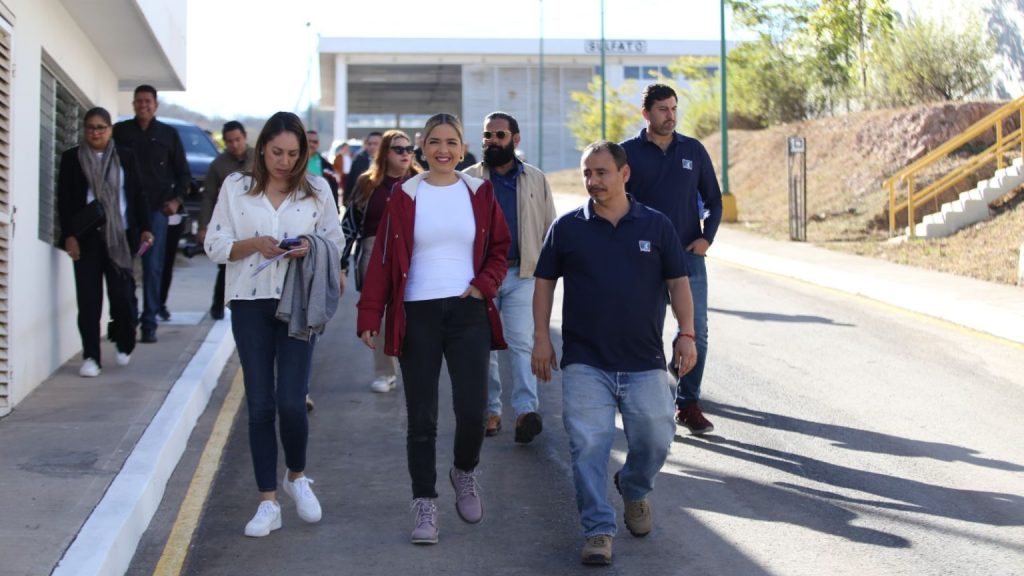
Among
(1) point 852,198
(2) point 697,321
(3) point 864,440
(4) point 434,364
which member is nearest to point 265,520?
(4) point 434,364

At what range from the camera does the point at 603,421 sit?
591cm

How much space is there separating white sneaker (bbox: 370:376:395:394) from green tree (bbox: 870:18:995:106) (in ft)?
65.7

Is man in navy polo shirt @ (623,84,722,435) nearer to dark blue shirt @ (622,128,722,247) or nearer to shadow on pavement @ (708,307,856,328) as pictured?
dark blue shirt @ (622,128,722,247)

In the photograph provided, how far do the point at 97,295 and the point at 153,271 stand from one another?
191 centimetres

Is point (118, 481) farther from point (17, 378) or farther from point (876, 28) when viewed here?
point (876, 28)

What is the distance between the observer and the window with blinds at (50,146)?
1089 centimetres

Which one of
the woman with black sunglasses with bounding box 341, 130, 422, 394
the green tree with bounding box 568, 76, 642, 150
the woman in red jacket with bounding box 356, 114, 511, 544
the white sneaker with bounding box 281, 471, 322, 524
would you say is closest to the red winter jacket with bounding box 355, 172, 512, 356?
the woman in red jacket with bounding box 356, 114, 511, 544

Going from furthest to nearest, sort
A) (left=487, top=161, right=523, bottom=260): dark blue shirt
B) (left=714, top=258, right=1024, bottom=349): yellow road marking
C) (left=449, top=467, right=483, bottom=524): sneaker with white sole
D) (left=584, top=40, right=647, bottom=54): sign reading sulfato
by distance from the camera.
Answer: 1. (left=584, top=40, right=647, bottom=54): sign reading sulfato
2. (left=714, top=258, right=1024, bottom=349): yellow road marking
3. (left=487, top=161, right=523, bottom=260): dark blue shirt
4. (left=449, top=467, right=483, bottom=524): sneaker with white sole

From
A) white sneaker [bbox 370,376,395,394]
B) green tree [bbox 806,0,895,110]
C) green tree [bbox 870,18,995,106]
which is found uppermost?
green tree [bbox 806,0,895,110]

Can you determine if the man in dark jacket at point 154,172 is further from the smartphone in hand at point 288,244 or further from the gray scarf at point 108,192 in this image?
the smartphone in hand at point 288,244

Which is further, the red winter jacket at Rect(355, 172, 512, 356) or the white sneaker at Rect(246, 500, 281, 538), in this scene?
the white sneaker at Rect(246, 500, 281, 538)

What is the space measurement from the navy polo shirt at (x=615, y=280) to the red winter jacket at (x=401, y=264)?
0.40 m

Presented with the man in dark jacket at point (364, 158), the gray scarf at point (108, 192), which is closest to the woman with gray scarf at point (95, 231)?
the gray scarf at point (108, 192)

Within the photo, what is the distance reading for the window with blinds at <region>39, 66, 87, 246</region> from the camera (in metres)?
10.9
